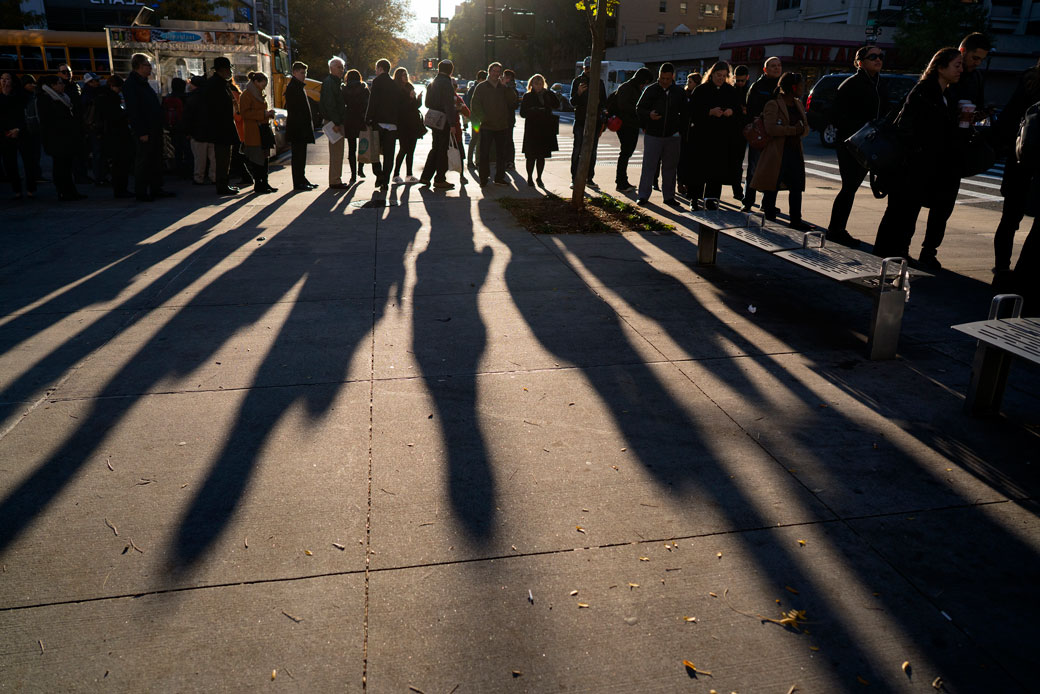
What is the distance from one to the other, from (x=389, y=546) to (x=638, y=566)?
989mm

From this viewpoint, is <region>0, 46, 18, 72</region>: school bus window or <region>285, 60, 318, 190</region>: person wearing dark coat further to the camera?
<region>0, 46, 18, 72</region>: school bus window

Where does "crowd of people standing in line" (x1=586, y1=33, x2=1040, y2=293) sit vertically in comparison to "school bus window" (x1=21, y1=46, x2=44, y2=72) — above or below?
below

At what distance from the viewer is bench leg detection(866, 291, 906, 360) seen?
16.3 feet

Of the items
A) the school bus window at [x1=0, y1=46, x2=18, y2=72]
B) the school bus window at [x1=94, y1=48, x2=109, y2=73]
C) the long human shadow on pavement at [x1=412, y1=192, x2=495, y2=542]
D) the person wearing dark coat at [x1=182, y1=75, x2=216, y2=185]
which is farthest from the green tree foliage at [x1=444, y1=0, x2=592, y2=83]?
the long human shadow on pavement at [x1=412, y1=192, x2=495, y2=542]

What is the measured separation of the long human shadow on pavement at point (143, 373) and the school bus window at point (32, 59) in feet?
71.8

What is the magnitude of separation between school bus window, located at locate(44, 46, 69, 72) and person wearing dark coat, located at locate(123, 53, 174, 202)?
17028 millimetres

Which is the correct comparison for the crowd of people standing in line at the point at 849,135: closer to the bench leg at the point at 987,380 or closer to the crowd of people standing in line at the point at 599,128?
the crowd of people standing in line at the point at 599,128

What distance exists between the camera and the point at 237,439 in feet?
12.7

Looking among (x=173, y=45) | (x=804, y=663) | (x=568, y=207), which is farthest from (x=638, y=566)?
(x=173, y=45)

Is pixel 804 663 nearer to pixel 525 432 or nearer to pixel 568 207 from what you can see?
pixel 525 432

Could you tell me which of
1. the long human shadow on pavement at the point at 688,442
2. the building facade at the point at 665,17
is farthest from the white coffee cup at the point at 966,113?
the building facade at the point at 665,17

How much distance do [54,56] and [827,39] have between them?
40980mm

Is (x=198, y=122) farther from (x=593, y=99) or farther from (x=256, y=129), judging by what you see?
(x=593, y=99)

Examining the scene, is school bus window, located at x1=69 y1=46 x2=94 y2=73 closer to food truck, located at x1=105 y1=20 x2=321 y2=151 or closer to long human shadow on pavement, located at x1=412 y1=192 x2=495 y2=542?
food truck, located at x1=105 y1=20 x2=321 y2=151
